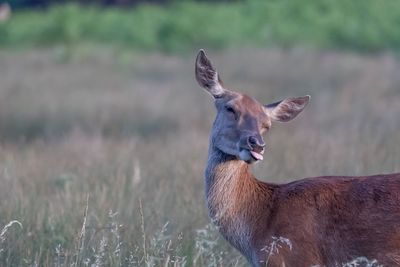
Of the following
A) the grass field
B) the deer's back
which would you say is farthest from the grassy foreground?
the deer's back

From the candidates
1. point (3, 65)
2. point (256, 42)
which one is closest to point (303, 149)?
point (3, 65)

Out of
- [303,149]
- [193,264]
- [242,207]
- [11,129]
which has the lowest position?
[11,129]

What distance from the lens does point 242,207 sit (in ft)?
24.2

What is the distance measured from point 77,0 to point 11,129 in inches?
1333

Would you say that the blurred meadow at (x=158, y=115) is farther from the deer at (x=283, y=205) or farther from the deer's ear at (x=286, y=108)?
the deer's ear at (x=286, y=108)

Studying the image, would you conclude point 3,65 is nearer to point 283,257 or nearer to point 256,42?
point 256,42

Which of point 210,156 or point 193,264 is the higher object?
point 210,156

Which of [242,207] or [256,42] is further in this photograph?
[256,42]

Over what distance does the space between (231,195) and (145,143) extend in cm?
711

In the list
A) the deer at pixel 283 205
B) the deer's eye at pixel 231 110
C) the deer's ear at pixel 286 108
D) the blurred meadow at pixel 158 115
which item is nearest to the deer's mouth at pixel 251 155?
the deer at pixel 283 205

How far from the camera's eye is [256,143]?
22.8 ft

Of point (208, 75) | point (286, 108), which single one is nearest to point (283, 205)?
point (286, 108)

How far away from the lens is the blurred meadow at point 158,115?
28.1 feet

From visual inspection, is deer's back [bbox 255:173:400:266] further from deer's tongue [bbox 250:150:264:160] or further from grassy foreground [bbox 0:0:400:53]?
grassy foreground [bbox 0:0:400:53]
